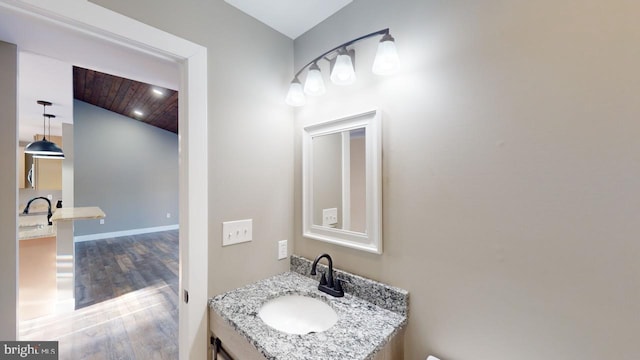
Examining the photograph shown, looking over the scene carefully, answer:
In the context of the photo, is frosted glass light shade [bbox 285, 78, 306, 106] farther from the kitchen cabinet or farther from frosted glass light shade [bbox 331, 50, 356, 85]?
the kitchen cabinet

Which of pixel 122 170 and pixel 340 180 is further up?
pixel 122 170

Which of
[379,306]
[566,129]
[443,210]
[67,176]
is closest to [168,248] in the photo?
[67,176]

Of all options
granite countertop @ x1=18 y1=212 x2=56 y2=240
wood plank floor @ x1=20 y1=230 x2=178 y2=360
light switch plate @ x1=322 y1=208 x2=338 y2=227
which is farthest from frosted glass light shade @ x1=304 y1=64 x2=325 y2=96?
granite countertop @ x1=18 y1=212 x2=56 y2=240

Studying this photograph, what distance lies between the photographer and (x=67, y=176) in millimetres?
3170

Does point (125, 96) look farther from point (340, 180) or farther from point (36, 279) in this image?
point (340, 180)

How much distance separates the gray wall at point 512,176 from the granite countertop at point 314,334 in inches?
5.9

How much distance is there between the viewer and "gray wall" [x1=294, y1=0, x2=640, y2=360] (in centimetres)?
64

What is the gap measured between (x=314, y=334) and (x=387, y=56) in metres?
1.11

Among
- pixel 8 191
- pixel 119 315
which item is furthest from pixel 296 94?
pixel 119 315

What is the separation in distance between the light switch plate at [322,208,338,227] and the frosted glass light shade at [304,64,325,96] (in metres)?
0.63

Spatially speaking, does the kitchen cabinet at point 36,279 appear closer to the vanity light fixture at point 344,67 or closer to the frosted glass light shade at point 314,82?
the vanity light fixture at point 344,67

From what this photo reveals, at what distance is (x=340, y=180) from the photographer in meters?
1.31

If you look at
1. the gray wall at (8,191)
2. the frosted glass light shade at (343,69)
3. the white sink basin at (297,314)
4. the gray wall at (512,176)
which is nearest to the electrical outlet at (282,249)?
the white sink basin at (297,314)

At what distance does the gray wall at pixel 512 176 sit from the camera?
2.09 ft
